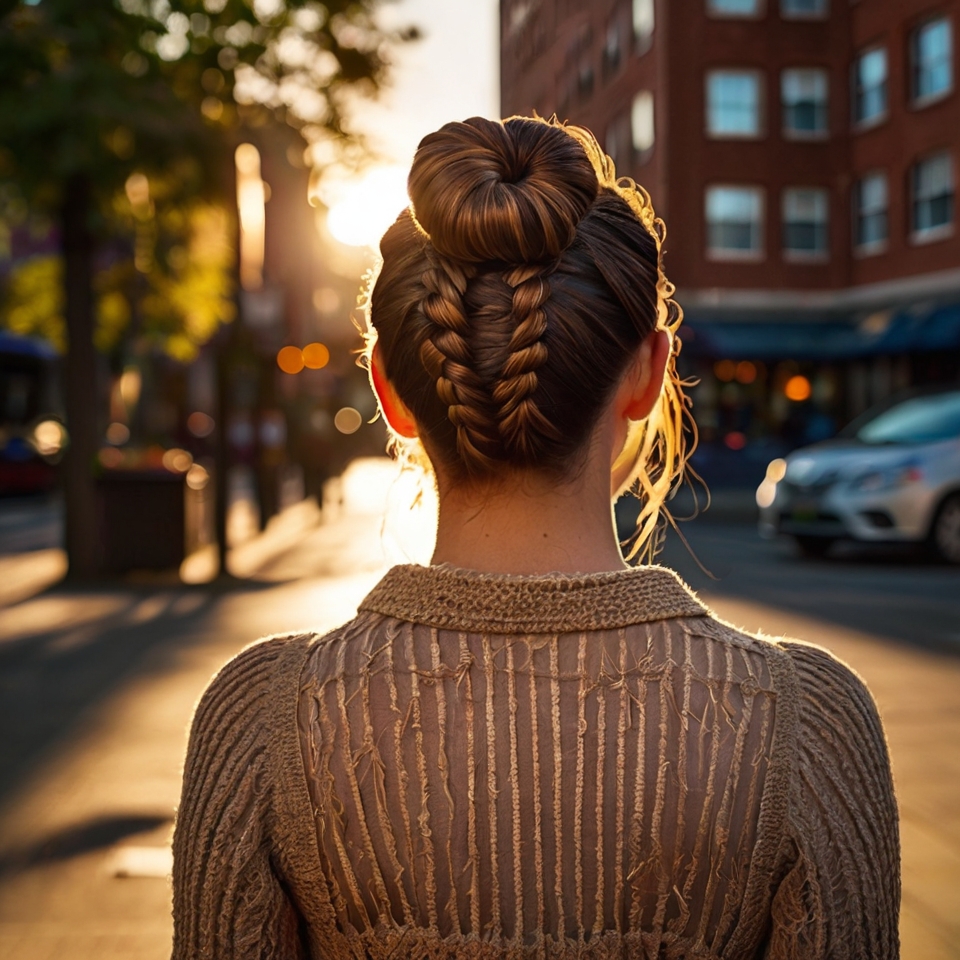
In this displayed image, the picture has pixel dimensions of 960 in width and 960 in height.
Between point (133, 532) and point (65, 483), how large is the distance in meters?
0.74

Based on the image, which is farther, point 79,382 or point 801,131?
point 801,131

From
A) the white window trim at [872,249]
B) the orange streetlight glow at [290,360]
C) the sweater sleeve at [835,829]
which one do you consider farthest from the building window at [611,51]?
the white window trim at [872,249]

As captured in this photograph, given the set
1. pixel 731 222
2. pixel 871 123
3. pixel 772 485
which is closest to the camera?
pixel 731 222

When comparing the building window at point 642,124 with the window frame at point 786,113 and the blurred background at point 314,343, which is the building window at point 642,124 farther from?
the window frame at point 786,113

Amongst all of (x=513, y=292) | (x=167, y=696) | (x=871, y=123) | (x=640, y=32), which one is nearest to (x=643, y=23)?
→ (x=640, y=32)

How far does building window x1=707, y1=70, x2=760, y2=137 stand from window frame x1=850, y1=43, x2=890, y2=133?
0.81 m

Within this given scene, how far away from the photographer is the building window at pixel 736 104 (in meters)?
8.58

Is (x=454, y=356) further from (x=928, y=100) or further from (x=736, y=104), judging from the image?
(x=928, y=100)

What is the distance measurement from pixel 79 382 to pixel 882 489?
7.28 meters

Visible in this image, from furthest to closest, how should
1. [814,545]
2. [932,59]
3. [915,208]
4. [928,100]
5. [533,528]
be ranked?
[915,208] → [928,100] → [932,59] → [814,545] → [533,528]

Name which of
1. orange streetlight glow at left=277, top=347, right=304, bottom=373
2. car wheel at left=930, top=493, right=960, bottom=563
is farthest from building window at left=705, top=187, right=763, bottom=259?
orange streetlight glow at left=277, top=347, right=304, bottom=373

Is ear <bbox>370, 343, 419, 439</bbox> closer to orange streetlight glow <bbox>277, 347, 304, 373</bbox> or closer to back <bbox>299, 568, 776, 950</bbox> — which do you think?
back <bbox>299, 568, 776, 950</bbox>

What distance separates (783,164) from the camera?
40.6ft

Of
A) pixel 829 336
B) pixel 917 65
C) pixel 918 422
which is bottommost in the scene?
pixel 918 422
